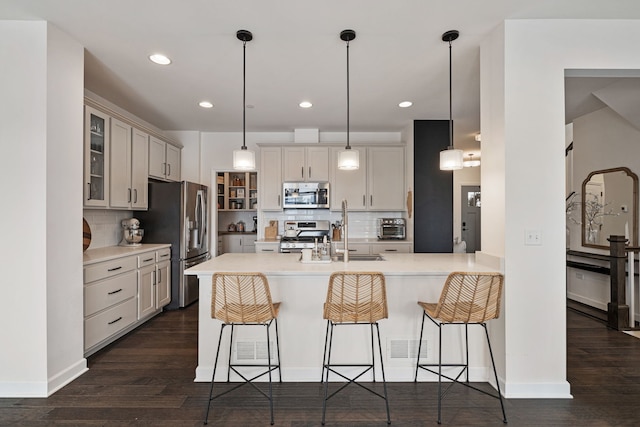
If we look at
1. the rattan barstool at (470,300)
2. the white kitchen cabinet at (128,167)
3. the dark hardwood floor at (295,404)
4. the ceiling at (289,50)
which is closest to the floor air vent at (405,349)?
the dark hardwood floor at (295,404)

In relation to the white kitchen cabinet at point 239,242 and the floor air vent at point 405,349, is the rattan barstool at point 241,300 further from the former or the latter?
the white kitchen cabinet at point 239,242

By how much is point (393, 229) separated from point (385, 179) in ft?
2.52

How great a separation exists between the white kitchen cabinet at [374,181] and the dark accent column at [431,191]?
0.37 meters

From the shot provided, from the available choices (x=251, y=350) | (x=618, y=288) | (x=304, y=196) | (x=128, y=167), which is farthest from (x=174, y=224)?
(x=618, y=288)

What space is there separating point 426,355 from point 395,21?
8.13ft

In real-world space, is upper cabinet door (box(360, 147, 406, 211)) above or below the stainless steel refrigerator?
above

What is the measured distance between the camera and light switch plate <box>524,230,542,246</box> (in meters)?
2.31

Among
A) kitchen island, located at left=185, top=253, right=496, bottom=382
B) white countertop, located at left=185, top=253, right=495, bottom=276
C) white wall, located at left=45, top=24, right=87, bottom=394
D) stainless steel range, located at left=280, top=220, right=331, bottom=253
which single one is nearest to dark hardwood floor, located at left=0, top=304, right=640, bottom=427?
kitchen island, located at left=185, top=253, right=496, bottom=382

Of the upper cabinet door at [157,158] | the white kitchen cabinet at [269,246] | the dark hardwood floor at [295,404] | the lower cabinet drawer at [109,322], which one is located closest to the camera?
the dark hardwood floor at [295,404]

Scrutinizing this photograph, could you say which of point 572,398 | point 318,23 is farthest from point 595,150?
point 318,23

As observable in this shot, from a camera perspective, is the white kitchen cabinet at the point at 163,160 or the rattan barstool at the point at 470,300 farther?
the white kitchen cabinet at the point at 163,160

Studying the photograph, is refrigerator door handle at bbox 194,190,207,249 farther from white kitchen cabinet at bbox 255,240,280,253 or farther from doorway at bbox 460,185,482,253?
doorway at bbox 460,185,482,253

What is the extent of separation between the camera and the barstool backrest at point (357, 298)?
82.7 inches

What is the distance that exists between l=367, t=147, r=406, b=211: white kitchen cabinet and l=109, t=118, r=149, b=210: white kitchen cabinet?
3.09 m
